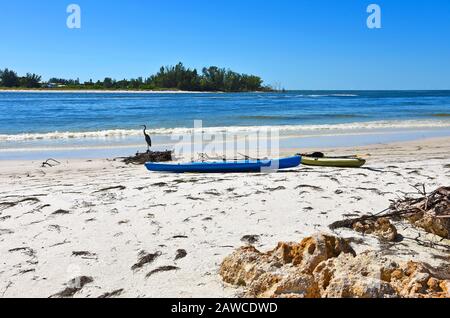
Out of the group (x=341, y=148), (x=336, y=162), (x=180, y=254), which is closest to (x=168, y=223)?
(x=180, y=254)

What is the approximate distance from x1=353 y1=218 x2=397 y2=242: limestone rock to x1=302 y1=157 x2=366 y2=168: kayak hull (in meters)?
3.77

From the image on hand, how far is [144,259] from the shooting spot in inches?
139

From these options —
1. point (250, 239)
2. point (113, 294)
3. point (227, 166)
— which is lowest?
point (113, 294)

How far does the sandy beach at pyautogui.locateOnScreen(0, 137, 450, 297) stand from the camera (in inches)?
127

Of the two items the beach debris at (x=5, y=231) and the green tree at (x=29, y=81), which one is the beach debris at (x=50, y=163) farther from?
the green tree at (x=29, y=81)

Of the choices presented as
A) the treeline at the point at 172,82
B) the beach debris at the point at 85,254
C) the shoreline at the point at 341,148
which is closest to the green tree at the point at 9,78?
the treeline at the point at 172,82

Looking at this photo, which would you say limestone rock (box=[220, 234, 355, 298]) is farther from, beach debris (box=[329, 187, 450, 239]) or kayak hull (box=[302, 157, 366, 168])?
kayak hull (box=[302, 157, 366, 168])

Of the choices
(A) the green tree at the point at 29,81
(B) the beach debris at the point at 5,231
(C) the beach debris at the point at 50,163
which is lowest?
(B) the beach debris at the point at 5,231

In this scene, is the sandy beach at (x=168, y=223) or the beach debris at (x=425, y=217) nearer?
the sandy beach at (x=168, y=223)

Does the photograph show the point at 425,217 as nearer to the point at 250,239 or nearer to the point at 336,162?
the point at 250,239

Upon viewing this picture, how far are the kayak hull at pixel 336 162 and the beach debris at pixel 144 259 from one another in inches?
204

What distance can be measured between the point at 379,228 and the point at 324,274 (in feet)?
5.55

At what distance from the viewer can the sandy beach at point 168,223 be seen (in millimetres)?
3219

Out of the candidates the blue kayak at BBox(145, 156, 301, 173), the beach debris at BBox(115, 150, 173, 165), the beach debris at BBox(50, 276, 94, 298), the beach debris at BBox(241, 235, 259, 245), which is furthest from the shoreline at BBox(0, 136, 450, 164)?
the beach debris at BBox(50, 276, 94, 298)
